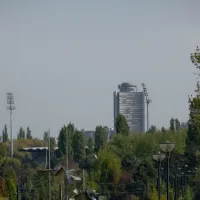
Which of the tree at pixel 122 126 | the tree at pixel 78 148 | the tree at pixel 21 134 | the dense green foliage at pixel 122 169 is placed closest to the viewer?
the dense green foliage at pixel 122 169

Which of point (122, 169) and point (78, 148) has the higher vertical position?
point (78, 148)

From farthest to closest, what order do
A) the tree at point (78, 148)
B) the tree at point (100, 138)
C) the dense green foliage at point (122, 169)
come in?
the tree at point (100, 138), the tree at point (78, 148), the dense green foliage at point (122, 169)

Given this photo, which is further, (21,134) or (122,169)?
(21,134)

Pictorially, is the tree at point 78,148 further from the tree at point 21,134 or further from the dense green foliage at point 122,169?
the tree at point 21,134

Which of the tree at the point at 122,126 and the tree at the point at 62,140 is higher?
the tree at the point at 122,126

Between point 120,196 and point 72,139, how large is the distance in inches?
926

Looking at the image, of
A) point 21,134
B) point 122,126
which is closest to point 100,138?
point 122,126

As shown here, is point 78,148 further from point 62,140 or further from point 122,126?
point 62,140

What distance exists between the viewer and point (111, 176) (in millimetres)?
85375

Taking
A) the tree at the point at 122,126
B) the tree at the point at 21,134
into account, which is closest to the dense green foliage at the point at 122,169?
Result: the tree at the point at 122,126

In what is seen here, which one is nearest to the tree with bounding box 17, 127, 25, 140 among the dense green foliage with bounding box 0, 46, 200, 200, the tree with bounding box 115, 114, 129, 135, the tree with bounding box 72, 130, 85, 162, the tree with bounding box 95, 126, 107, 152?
the tree with bounding box 95, 126, 107, 152

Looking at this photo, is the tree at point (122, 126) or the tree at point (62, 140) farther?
the tree at point (62, 140)

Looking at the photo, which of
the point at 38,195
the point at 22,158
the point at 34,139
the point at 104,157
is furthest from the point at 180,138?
the point at 34,139

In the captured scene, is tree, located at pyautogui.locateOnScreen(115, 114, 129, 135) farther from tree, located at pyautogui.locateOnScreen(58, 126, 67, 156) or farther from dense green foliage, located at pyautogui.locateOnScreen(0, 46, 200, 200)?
tree, located at pyautogui.locateOnScreen(58, 126, 67, 156)
